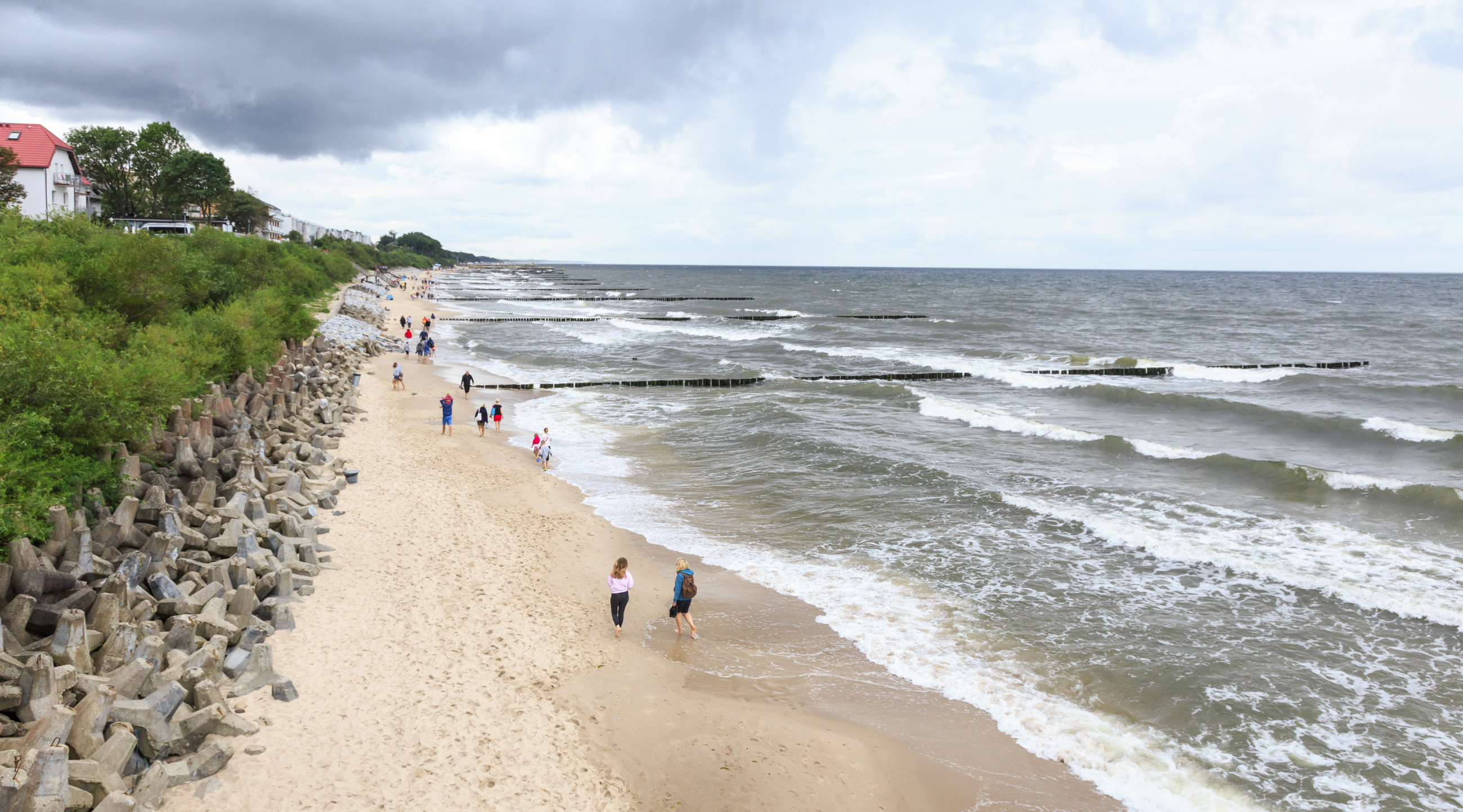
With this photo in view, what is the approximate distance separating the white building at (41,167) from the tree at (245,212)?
26755 mm

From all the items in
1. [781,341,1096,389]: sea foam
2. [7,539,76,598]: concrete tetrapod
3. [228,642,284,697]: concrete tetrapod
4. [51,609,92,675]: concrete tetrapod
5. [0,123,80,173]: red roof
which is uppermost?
[0,123,80,173]: red roof

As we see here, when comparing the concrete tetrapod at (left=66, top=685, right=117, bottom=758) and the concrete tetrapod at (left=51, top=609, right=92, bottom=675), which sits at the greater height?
the concrete tetrapod at (left=51, top=609, right=92, bottom=675)

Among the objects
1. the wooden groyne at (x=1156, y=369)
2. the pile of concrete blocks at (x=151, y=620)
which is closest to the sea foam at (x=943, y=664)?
the pile of concrete blocks at (x=151, y=620)

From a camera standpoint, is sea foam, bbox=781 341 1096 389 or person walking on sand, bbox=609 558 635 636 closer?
person walking on sand, bbox=609 558 635 636

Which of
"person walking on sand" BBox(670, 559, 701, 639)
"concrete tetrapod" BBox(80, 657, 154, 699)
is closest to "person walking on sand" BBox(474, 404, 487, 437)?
"person walking on sand" BBox(670, 559, 701, 639)

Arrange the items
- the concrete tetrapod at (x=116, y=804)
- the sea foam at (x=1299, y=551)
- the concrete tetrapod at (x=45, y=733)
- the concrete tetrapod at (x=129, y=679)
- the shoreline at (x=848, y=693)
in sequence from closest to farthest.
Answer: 1. the concrete tetrapod at (x=116, y=804)
2. the concrete tetrapod at (x=45, y=733)
3. the concrete tetrapod at (x=129, y=679)
4. the shoreline at (x=848, y=693)
5. the sea foam at (x=1299, y=551)

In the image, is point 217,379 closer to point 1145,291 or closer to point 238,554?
point 238,554

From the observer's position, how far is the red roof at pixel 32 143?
45062 millimetres

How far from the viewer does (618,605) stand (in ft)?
40.5

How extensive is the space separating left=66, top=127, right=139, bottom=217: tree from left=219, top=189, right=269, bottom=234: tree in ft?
32.5

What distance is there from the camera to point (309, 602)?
38.6 ft

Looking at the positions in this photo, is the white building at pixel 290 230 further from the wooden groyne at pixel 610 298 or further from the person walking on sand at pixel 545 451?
the person walking on sand at pixel 545 451

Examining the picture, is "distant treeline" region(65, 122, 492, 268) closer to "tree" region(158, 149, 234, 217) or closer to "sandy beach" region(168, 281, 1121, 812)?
"tree" region(158, 149, 234, 217)

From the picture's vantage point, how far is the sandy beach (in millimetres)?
8344
